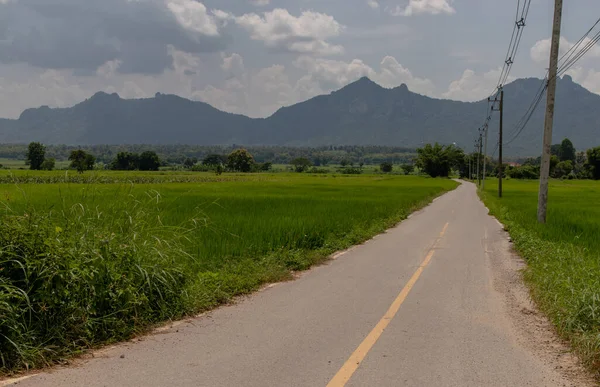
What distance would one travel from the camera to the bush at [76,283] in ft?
17.4

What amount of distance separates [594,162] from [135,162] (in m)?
110

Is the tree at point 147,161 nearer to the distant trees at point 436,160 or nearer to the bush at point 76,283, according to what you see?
the distant trees at point 436,160

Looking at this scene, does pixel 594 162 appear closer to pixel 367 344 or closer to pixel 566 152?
pixel 566 152

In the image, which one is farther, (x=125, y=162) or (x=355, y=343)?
(x=125, y=162)

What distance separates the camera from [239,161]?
155 m

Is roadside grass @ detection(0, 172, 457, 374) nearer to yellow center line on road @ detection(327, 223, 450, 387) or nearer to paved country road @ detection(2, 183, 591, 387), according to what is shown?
paved country road @ detection(2, 183, 591, 387)

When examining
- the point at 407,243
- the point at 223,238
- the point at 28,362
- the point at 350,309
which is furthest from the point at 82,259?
the point at 407,243

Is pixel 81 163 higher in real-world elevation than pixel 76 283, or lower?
higher

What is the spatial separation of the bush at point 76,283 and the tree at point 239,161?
483 ft

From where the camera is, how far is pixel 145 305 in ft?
22.1

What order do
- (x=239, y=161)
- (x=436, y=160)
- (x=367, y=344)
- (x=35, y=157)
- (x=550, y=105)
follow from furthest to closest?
(x=239, y=161) < (x=436, y=160) < (x=35, y=157) < (x=550, y=105) < (x=367, y=344)

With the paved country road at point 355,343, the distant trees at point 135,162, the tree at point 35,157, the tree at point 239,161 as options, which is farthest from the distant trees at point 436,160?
the paved country road at point 355,343

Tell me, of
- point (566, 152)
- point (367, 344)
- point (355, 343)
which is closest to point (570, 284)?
point (367, 344)

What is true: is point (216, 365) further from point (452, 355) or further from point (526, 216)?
point (526, 216)
